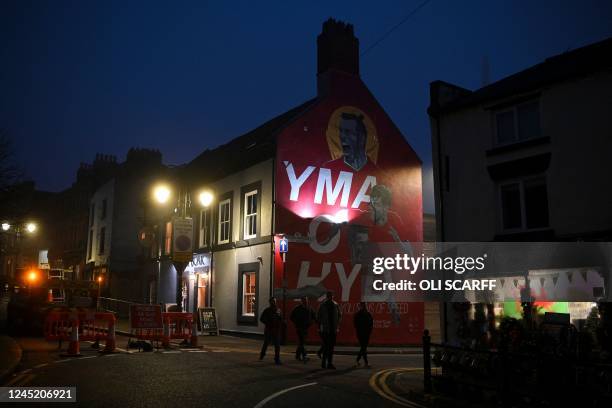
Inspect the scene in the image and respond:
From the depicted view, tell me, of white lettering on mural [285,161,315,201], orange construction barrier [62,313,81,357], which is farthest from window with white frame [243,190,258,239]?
orange construction barrier [62,313,81,357]

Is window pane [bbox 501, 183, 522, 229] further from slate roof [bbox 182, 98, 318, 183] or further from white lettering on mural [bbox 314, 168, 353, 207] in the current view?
slate roof [bbox 182, 98, 318, 183]

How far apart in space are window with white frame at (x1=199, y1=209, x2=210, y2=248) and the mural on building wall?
6.61 m

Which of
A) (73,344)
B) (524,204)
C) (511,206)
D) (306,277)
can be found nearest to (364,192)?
(306,277)

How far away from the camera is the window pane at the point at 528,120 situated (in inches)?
575

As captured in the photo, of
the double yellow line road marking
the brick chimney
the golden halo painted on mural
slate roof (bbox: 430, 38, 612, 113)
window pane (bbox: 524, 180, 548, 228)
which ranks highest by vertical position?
the brick chimney

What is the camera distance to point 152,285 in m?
35.8

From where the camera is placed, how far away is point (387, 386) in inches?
434

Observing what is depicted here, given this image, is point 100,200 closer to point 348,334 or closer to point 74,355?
point 348,334

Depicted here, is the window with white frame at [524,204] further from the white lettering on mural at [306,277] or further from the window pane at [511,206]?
the white lettering on mural at [306,277]

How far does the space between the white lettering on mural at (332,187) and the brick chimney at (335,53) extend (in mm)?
4207

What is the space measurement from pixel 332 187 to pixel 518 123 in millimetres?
11414

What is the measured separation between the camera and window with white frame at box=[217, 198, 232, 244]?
2674cm
